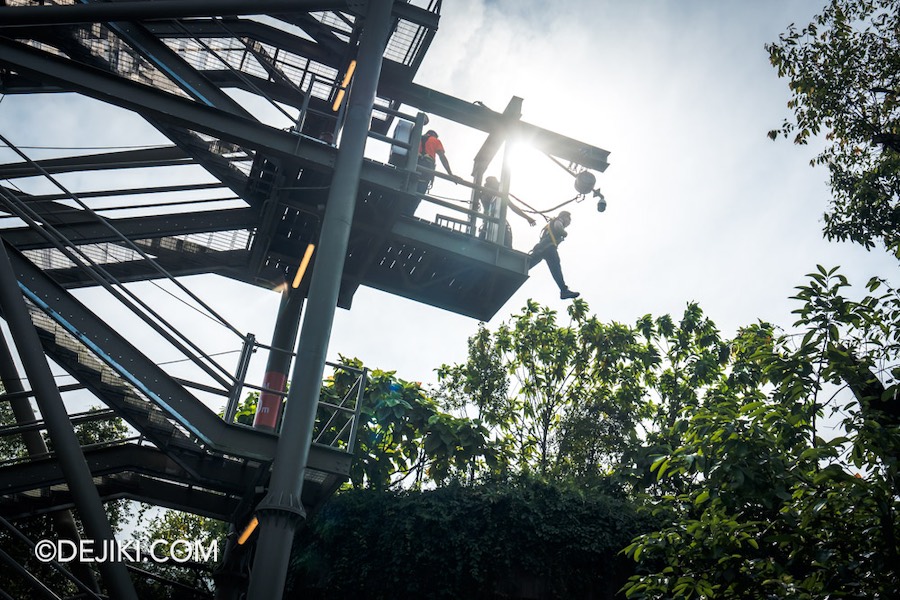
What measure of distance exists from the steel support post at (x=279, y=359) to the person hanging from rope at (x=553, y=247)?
166 inches

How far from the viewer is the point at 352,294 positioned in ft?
45.9

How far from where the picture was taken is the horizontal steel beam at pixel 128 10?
8188 mm

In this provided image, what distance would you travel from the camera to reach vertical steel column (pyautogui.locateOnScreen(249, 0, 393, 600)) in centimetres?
800

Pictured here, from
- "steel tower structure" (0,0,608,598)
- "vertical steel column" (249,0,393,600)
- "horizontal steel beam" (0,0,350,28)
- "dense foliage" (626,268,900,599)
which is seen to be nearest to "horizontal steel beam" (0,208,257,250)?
→ "steel tower structure" (0,0,608,598)

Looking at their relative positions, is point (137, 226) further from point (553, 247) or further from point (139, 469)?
point (553, 247)

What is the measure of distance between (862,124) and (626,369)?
9.24 metres

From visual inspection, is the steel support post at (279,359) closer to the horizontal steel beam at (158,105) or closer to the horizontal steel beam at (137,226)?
the horizontal steel beam at (137,226)

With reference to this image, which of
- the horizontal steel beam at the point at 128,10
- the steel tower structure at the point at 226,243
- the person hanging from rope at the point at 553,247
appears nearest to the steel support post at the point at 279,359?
the steel tower structure at the point at 226,243

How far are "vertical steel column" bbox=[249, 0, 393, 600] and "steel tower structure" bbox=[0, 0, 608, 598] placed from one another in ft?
0.08

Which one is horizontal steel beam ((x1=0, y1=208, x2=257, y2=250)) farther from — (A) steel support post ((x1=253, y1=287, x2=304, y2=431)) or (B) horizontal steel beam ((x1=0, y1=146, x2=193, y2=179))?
(A) steel support post ((x1=253, y1=287, x2=304, y2=431))

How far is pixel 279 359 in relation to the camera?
11.8 m

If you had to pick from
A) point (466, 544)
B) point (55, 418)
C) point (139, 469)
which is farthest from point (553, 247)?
point (55, 418)

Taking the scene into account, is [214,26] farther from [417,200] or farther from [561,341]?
[561,341]

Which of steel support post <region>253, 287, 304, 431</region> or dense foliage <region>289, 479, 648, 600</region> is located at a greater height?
steel support post <region>253, 287, 304, 431</region>
